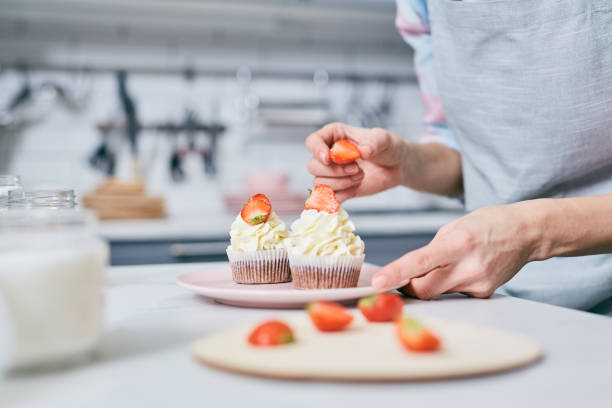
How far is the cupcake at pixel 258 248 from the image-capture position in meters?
0.99

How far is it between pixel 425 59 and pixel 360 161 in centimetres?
32

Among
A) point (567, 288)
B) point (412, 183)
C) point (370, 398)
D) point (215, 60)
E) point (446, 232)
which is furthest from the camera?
point (215, 60)

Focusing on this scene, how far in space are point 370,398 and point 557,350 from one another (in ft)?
0.74

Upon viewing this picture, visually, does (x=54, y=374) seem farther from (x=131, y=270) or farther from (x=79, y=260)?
(x=131, y=270)

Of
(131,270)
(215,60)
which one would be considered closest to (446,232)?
(131,270)

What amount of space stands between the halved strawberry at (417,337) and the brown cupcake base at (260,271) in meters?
0.48

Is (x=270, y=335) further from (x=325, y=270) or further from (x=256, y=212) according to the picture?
(x=256, y=212)

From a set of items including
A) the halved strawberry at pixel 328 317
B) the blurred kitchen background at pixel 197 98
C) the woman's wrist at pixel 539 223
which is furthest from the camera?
the blurred kitchen background at pixel 197 98

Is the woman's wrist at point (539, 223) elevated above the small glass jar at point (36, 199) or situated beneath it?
situated beneath

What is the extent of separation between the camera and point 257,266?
100 centimetres

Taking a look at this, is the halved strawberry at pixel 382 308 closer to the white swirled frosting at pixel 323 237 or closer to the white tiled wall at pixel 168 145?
the white swirled frosting at pixel 323 237

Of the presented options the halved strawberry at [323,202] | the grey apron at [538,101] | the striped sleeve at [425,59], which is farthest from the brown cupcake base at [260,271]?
the striped sleeve at [425,59]

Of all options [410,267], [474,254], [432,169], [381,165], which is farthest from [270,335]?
[432,169]

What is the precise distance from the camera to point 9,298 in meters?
0.47
